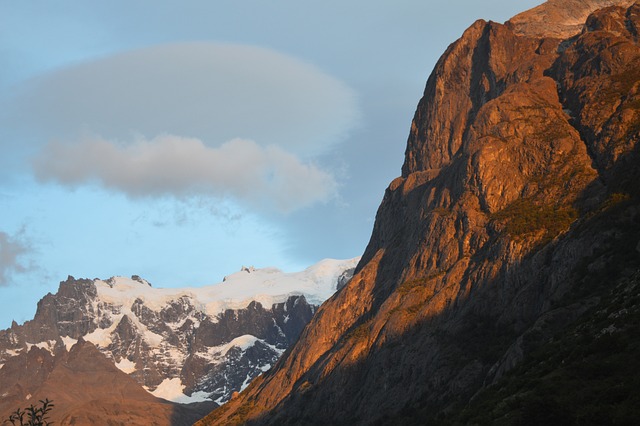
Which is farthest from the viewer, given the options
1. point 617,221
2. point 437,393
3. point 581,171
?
point 581,171

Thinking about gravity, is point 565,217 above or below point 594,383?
above

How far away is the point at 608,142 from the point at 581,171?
8712 millimetres

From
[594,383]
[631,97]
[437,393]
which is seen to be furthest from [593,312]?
[631,97]

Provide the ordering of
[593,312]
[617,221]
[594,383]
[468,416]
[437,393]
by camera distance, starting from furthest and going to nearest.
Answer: [437,393] → [617,221] → [593,312] → [468,416] → [594,383]

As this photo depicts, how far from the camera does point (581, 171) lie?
19262 cm

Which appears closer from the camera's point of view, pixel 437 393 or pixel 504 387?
pixel 504 387

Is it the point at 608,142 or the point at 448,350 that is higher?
the point at 608,142

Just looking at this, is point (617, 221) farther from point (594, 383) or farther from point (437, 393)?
point (594, 383)

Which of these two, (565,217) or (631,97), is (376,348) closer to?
(565,217)

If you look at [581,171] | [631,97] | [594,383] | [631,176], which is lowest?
[594,383]

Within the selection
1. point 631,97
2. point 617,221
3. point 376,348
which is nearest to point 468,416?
point 617,221

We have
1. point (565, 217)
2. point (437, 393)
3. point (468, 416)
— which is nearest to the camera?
point (468, 416)

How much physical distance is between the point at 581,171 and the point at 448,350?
5255cm

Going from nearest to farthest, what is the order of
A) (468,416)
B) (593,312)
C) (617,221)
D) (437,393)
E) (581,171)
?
(468,416) → (593,312) → (617,221) → (437,393) → (581,171)
